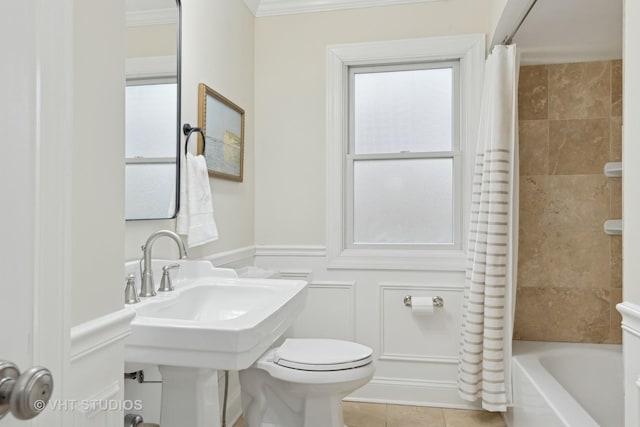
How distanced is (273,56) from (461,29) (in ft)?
3.71

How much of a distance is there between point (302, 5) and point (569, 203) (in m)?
1.99

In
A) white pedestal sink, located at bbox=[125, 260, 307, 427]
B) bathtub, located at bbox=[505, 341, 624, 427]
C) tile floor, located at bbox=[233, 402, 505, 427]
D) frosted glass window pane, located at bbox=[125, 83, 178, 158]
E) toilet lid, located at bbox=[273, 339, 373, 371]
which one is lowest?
tile floor, located at bbox=[233, 402, 505, 427]

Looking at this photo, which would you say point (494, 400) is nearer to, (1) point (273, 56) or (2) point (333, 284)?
(2) point (333, 284)

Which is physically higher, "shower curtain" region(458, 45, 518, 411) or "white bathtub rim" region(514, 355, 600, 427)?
"shower curtain" region(458, 45, 518, 411)

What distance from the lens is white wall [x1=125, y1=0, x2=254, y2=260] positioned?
191 centimetres

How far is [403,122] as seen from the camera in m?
2.70

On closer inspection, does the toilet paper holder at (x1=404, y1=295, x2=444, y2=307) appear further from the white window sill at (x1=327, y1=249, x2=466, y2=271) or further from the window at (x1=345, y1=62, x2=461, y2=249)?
the window at (x1=345, y1=62, x2=461, y2=249)

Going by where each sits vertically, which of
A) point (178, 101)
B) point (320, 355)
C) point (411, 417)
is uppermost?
point (178, 101)

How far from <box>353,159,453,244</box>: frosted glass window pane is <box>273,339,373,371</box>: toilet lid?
884mm

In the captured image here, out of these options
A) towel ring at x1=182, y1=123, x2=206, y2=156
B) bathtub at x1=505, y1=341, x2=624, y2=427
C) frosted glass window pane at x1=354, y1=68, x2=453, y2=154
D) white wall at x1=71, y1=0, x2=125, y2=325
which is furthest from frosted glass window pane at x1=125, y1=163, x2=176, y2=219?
bathtub at x1=505, y1=341, x2=624, y2=427

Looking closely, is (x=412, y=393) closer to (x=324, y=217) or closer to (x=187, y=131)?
(x=324, y=217)

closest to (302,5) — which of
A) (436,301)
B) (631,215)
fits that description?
(436,301)

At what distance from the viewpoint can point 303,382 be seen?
67.6 inches

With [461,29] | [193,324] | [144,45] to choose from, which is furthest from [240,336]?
[461,29]
